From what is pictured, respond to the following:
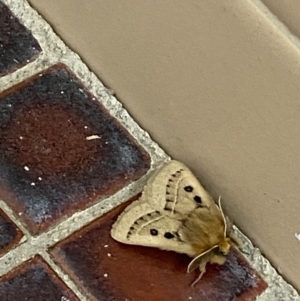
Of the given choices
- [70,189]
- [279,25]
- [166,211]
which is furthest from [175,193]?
[279,25]

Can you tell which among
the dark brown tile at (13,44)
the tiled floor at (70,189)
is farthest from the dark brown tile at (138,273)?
the dark brown tile at (13,44)

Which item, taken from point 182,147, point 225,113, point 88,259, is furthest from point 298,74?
point 88,259

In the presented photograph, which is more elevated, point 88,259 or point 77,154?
point 77,154

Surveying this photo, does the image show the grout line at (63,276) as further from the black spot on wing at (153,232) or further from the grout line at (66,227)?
the black spot on wing at (153,232)

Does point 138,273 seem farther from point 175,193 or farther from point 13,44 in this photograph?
point 13,44

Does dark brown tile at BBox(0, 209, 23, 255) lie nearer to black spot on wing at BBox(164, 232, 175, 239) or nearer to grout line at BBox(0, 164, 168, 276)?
grout line at BBox(0, 164, 168, 276)

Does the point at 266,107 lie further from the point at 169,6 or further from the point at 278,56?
the point at 169,6
